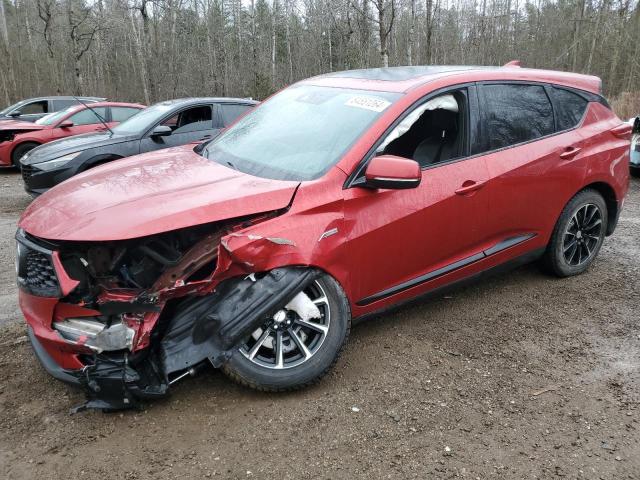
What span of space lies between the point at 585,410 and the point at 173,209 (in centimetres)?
249

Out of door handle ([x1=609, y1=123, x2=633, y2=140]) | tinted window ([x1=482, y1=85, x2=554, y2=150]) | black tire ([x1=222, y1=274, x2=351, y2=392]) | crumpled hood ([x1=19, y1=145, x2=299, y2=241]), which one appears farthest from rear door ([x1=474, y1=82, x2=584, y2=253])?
crumpled hood ([x1=19, y1=145, x2=299, y2=241])

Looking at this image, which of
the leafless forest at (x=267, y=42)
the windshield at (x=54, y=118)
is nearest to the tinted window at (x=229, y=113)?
the windshield at (x=54, y=118)

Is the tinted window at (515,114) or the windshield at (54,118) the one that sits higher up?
the tinted window at (515,114)

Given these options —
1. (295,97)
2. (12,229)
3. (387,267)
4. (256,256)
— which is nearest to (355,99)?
(295,97)

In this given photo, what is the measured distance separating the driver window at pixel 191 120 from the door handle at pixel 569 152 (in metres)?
5.34

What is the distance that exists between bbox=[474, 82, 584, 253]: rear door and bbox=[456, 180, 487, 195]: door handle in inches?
5.1

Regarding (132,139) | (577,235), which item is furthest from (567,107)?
(132,139)

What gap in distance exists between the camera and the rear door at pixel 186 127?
724 centimetres

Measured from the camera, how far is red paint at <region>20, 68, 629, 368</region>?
270 cm

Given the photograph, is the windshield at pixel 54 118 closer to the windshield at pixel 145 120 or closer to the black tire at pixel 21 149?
the black tire at pixel 21 149

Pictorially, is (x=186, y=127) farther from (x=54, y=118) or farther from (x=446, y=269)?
(x=446, y=269)

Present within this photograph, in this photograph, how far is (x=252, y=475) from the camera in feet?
7.80

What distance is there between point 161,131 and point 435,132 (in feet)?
15.2

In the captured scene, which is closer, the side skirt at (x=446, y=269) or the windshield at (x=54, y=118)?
the side skirt at (x=446, y=269)
